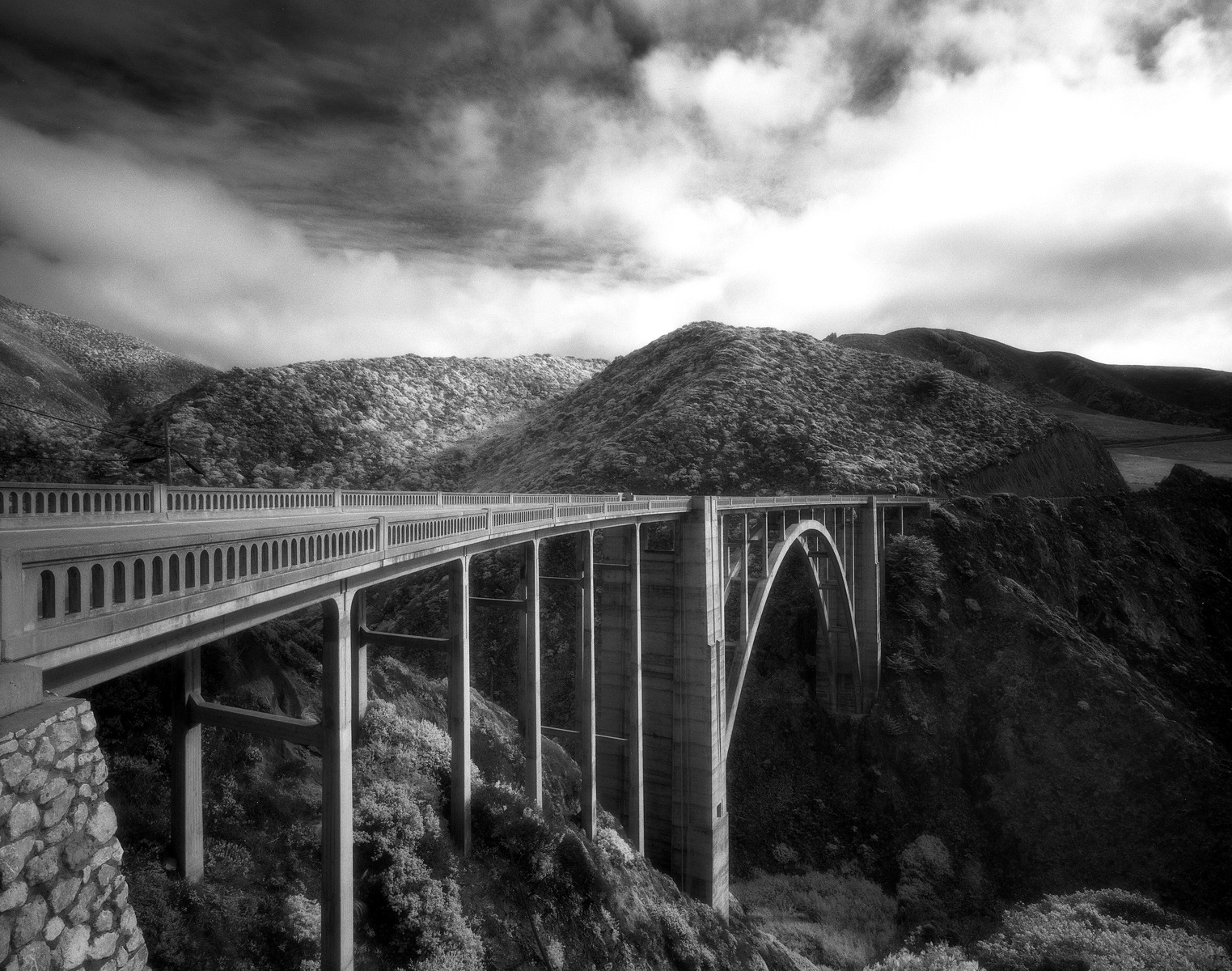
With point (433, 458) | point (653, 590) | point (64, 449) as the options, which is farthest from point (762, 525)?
point (64, 449)

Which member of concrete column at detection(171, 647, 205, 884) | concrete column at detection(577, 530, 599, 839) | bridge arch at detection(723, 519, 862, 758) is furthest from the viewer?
bridge arch at detection(723, 519, 862, 758)

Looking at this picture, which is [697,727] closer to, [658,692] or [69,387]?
[658,692]

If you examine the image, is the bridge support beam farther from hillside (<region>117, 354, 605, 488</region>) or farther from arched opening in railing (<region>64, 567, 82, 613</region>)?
hillside (<region>117, 354, 605, 488</region>)

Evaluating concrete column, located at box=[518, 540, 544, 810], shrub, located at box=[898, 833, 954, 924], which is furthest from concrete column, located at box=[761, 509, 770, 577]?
shrub, located at box=[898, 833, 954, 924]

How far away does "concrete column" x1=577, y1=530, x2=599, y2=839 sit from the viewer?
14.1 m

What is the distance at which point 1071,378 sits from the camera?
12950 cm

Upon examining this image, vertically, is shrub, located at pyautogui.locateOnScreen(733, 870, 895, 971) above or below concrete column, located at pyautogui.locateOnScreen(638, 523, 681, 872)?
below

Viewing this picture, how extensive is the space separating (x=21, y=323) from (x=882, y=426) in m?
101

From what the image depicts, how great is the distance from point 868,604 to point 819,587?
4.11 meters

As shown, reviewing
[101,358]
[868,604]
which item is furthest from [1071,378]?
[101,358]

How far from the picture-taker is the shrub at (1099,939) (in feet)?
53.2

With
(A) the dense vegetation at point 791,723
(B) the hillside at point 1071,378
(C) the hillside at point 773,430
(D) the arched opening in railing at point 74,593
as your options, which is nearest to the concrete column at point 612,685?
(A) the dense vegetation at point 791,723

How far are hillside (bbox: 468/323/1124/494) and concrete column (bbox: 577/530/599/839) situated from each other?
86.7 ft

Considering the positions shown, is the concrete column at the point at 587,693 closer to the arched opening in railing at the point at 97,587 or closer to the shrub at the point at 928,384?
the arched opening in railing at the point at 97,587
